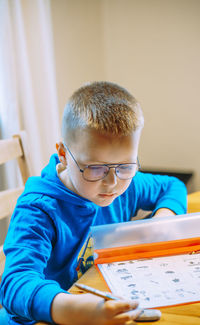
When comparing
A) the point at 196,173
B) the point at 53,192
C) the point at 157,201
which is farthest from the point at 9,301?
the point at 196,173

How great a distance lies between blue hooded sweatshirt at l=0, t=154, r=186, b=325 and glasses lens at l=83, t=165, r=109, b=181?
88 millimetres

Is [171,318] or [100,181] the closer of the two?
[171,318]

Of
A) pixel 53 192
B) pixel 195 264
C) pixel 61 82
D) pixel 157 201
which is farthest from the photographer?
pixel 61 82

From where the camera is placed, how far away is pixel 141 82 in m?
2.07

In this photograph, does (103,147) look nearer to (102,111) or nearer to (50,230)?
(102,111)

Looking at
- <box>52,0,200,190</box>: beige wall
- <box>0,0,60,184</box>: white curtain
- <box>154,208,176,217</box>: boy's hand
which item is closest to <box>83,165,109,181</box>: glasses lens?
<box>154,208,176,217</box>: boy's hand

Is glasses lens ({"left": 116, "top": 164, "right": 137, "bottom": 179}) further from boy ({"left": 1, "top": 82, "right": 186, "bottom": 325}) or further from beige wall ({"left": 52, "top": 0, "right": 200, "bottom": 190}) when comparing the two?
beige wall ({"left": 52, "top": 0, "right": 200, "bottom": 190})

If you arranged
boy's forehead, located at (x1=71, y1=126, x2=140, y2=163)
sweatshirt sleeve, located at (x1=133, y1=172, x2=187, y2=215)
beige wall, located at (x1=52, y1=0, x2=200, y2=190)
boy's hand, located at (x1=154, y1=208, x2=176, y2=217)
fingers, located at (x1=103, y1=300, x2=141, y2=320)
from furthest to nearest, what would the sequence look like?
beige wall, located at (x1=52, y1=0, x2=200, y2=190) < sweatshirt sleeve, located at (x1=133, y1=172, x2=187, y2=215) < boy's hand, located at (x1=154, y1=208, x2=176, y2=217) < boy's forehead, located at (x1=71, y1=126, x2=140, y2=163) < fingers, located at (x1=103, y1=300, x2=141, y2=320)

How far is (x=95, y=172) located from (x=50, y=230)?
0.16 m

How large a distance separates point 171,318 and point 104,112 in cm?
39

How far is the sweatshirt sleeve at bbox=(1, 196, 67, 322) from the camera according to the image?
0.48m

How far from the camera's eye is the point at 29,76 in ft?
5.06

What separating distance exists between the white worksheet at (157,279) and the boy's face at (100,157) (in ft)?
0.49

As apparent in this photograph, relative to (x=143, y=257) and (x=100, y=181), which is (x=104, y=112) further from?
(x=143, y=257)
